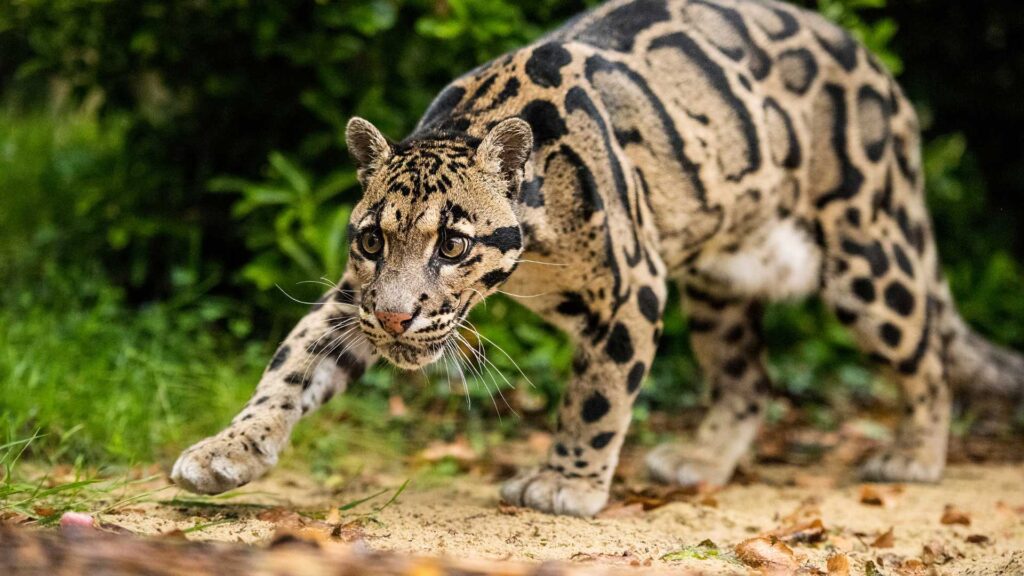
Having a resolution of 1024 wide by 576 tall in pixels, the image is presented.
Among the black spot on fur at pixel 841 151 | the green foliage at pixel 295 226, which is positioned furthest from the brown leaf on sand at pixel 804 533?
the green foliage at pixel 295 226

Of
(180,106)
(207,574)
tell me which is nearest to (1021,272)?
(180,106)

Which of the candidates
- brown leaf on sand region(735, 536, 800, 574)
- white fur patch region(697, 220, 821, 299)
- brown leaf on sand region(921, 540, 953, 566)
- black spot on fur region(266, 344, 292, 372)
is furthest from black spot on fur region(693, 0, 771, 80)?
black spot on fur region(266, 344, 292, 372)

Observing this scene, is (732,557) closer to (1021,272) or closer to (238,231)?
(238,231)

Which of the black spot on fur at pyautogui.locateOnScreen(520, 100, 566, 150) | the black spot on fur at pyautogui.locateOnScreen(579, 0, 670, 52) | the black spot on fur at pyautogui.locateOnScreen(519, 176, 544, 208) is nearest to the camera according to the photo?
the black spot on fur at pyautogui.locateOnScreen(519, 176, 544, 208)

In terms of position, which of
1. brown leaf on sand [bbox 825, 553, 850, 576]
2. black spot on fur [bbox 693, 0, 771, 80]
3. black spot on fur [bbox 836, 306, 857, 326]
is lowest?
brown leaf on sand [bbox 825, 553, 850, 576]

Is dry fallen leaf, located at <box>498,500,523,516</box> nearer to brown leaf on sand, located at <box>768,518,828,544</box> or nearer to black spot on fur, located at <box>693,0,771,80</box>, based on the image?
brown leaf on sand, located at <box>768,518,828,544</box>

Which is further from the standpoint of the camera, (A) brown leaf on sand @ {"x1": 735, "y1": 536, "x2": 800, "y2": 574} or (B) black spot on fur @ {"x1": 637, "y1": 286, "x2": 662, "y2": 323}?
(B) black spot on fur @ {"x1": 637, "y1": 286, "x2": 662, "y2": 323}

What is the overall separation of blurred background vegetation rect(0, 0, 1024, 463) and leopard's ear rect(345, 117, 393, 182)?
5.25ft

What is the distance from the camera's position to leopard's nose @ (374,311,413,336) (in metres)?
4.00

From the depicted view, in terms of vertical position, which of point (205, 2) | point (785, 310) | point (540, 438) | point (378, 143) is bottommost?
point (540, 438)

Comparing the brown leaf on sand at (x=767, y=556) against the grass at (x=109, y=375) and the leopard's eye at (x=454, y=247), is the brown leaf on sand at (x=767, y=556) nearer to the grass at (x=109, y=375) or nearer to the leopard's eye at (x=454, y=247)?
the leopard's eye at (x=454, y=247)

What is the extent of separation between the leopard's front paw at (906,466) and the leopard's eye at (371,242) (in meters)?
3.31

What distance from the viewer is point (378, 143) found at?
173 inches

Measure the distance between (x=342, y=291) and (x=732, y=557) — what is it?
189 cm
